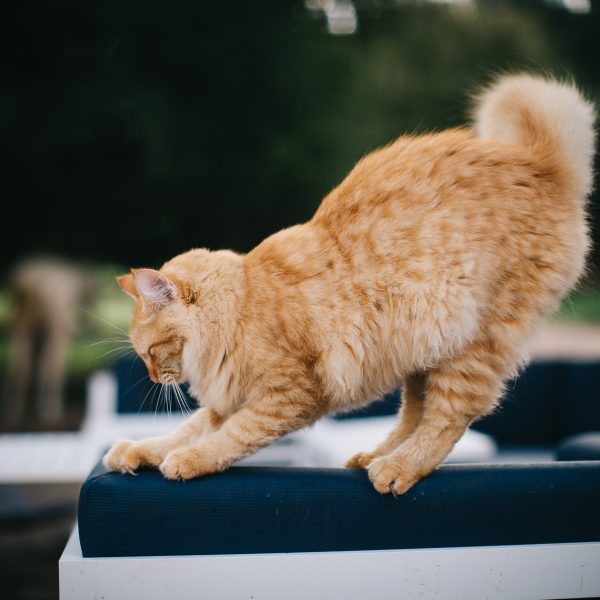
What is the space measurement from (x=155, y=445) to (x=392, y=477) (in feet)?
1.86

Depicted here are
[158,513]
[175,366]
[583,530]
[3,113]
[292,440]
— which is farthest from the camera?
[3,113]

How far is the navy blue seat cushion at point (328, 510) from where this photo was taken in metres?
1.50

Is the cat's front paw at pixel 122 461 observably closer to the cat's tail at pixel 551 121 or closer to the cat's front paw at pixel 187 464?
the cat's front paw at pixel 187 464

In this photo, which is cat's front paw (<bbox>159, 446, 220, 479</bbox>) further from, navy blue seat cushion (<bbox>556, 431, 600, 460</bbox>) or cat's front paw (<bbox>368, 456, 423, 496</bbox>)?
navy blue seat cushion (<bbox>556, 431, 600, 460</bbox>)

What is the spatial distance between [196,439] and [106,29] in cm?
377

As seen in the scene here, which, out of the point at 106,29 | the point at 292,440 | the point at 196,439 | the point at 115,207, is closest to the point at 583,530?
the point at 196,439

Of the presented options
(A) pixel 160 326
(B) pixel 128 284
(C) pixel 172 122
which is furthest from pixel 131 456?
(C) pixel 172 122

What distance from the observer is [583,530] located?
5.31ft

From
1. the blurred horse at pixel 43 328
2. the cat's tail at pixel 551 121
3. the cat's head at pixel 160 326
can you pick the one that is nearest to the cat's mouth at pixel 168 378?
the cat's head at pixel 160 326

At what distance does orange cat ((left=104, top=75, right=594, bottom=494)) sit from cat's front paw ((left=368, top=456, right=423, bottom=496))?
2 centimetres

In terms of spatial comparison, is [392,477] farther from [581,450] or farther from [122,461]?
[581,450]

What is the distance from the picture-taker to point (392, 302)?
170 centimetres

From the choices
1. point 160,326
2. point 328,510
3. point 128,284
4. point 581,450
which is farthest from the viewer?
point 581,450

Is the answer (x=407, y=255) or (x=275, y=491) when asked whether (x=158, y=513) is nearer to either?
(x=275, y=491)
